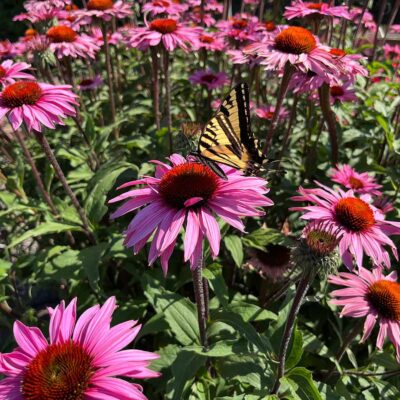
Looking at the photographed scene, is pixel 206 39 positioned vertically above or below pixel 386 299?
above

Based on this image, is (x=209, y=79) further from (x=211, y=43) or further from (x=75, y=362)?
(x=75, y=362)

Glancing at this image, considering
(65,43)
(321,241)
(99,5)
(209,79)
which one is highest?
(99,5)

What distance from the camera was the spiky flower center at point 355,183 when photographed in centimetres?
250

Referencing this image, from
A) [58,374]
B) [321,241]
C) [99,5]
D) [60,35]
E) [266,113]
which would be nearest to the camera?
[58,374]

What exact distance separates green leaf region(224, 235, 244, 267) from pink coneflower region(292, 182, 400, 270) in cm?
54

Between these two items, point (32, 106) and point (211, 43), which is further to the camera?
point (211, 43)

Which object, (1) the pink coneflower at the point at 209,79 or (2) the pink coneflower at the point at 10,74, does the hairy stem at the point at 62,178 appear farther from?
(1) the pink coneflower at the point at 209,79

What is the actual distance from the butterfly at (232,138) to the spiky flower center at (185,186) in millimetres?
122

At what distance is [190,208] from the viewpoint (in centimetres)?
138

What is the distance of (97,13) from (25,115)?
1.59 m

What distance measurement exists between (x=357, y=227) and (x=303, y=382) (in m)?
0.71

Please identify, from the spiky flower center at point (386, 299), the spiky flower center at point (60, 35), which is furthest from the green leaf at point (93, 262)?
the spiky flower center at point (60, 35)

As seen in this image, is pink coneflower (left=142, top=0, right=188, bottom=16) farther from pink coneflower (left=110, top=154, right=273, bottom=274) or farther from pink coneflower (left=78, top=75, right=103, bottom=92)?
pink coneflower (left=110, top=154, right=273, bottom=274)

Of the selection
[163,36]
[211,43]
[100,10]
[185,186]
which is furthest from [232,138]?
[211,43]
